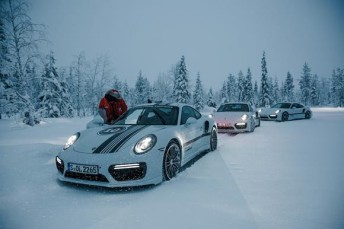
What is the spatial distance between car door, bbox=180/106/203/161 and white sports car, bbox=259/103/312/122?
12.5 metres

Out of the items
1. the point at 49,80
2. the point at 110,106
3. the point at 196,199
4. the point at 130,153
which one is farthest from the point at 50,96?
the point at 196,199

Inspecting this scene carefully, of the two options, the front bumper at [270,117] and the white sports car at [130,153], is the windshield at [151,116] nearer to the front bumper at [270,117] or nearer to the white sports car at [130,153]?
the white sports car at [130,153]

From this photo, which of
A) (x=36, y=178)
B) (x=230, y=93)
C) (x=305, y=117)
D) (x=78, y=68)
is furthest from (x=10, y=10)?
(x=230, y=93)

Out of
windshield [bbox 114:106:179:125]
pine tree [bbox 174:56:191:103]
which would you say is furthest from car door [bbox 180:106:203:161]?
pine tree [bbox 174:56:191:103]

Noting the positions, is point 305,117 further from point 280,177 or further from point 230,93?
point 230,93

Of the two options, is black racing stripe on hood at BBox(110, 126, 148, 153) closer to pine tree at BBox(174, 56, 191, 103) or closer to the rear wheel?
the rear wheel

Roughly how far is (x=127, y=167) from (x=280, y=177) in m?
2.79

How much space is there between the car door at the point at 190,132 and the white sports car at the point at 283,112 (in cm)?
1246

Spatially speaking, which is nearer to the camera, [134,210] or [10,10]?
[134,210]

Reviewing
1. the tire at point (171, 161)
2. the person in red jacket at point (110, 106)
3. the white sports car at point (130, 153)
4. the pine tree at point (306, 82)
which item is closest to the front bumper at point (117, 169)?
the white sports car at point (130, 153)

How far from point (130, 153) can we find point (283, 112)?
1583 cm

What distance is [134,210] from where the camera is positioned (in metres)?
3.30

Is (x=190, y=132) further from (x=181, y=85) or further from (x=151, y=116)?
(x=181, y=85)

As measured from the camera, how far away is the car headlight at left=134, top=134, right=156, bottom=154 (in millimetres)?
4008
